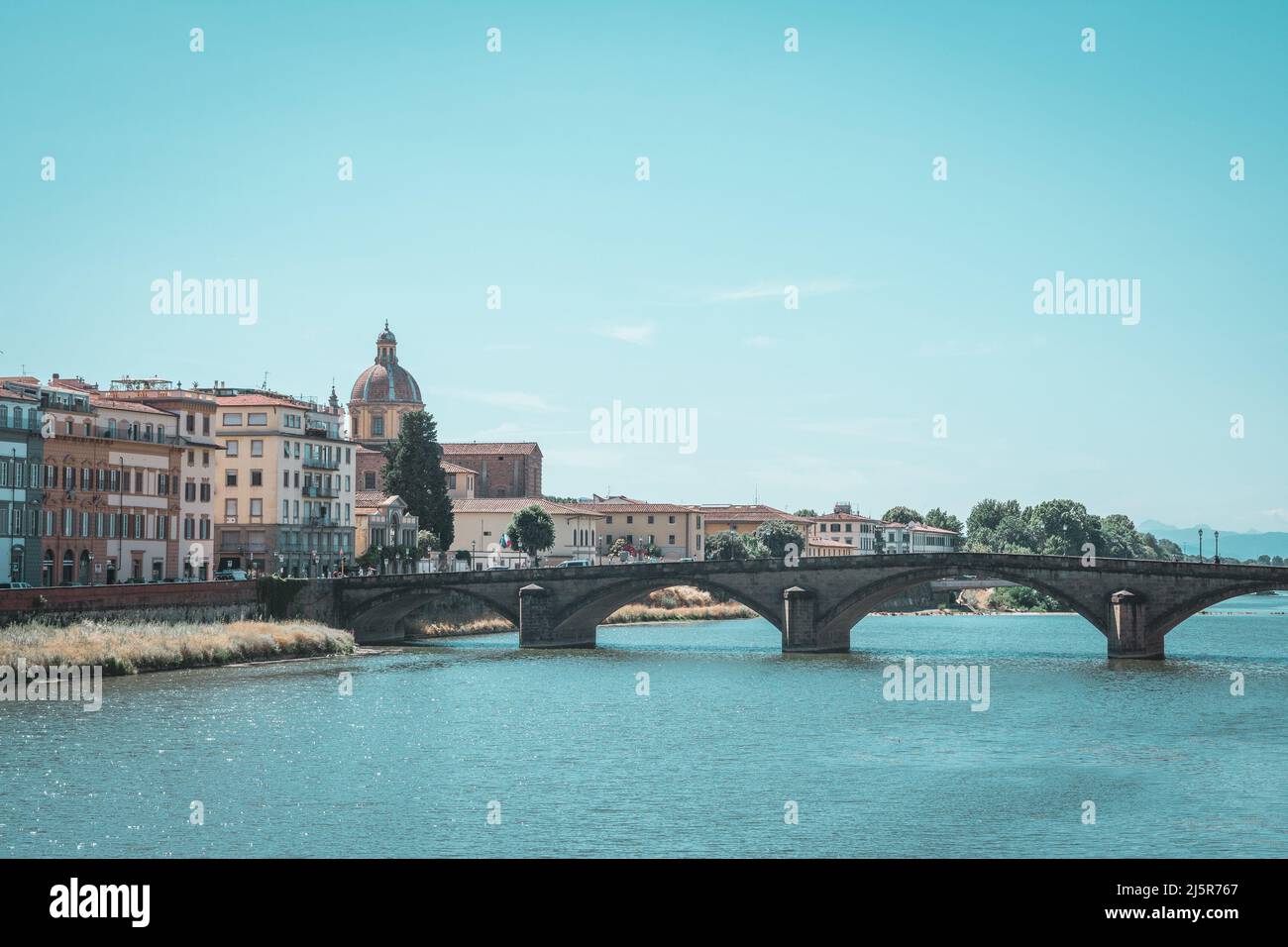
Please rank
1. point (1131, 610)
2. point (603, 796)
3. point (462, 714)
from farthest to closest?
point (1131, 610) < point (462, 714) < point (603, 796)

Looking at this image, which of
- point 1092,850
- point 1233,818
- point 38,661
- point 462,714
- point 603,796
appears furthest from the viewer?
point 38,661

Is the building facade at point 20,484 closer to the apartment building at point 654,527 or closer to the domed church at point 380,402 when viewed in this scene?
the domed church at point 380,402

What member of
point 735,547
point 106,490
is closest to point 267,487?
point 106,490

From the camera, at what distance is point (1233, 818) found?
3722cm

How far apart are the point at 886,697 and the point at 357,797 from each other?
98.2 feet

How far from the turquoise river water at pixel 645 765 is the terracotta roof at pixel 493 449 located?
3375 inches

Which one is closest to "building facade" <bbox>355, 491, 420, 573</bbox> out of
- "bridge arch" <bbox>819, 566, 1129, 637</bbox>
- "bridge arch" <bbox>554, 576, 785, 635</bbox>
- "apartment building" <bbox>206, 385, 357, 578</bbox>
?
"apartment building" <bbox>206, 385, 357, 578</bbox>

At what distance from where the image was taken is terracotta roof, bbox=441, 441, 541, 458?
530 ft

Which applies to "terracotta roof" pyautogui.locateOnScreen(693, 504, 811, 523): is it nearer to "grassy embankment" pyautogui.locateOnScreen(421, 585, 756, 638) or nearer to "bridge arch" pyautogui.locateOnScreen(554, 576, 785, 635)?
"grassy embankment" pyautogui.locateOnScreen(421, 585, 756, 638)

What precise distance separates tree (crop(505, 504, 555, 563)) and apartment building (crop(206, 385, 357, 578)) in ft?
111

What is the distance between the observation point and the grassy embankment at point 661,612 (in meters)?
111
